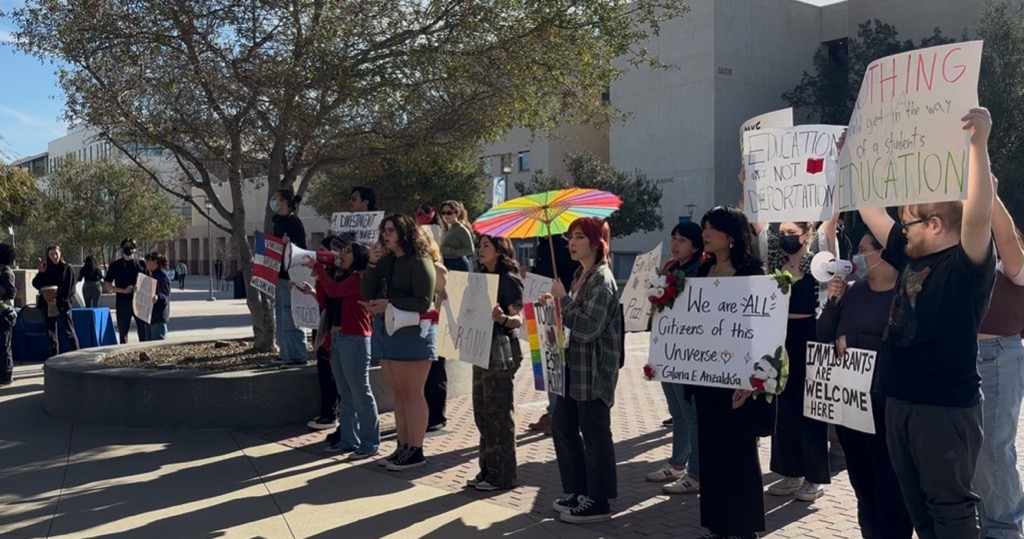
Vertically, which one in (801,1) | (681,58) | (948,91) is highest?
(801,1)

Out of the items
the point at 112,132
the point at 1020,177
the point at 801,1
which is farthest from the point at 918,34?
the point at 112,132

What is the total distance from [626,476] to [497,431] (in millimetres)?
1192

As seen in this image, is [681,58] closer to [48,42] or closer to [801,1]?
[801,1]

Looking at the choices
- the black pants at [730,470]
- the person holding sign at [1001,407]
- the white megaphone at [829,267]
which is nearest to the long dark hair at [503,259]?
the black pants at [730,470]

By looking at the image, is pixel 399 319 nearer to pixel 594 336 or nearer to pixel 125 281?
pixel 594 336

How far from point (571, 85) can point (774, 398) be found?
261 inches

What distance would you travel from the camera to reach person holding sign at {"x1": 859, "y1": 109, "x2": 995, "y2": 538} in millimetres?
3701

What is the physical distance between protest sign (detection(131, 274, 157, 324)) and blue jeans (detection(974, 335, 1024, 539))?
11.4m

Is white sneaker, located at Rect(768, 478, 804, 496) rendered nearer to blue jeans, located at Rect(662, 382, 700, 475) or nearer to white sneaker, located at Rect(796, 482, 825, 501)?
white sneaker, located at Rect(796, 482, 825, 501)

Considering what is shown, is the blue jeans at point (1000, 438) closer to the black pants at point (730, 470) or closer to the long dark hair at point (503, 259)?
the black pants at point (730, 470)

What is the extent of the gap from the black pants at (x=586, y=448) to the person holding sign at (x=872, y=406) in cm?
147

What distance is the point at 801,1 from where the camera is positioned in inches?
1869

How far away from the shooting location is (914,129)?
156 inches

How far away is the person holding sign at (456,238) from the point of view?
905 cm
